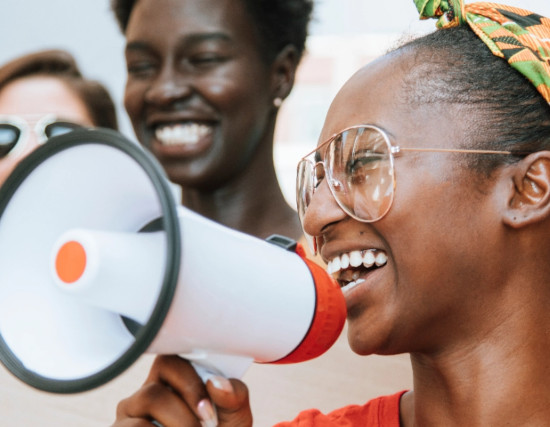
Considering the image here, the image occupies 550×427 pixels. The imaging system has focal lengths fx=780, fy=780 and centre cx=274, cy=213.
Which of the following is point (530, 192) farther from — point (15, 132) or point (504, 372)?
point (15, 132)

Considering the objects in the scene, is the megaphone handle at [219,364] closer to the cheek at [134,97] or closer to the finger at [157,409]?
the finger at [157,409]

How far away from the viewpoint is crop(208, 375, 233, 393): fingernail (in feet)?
3.22

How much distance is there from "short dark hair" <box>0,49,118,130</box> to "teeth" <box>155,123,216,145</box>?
39 cm

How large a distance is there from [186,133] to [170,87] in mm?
136

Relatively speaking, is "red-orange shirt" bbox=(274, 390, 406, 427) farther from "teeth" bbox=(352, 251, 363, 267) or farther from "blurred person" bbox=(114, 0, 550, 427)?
"teeth" bbox=(352, 251, 363, 267)

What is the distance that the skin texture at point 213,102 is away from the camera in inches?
87.0

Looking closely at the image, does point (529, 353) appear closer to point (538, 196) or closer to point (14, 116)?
point (538, 196)

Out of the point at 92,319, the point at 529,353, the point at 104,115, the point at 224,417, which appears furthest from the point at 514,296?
the point at 104,115

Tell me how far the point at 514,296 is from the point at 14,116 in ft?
5.88

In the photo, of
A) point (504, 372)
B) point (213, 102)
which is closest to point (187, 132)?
point (213, 102)

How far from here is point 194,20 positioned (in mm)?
2225

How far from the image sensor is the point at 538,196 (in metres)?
1.25

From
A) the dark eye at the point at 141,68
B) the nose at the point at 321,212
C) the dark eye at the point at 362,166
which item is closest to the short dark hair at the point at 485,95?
the dark eye at the point at 362,166

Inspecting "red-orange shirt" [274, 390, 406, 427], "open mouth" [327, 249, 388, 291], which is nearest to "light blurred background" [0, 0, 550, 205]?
"red-orange shirt" [274, 390, 406, 427]
